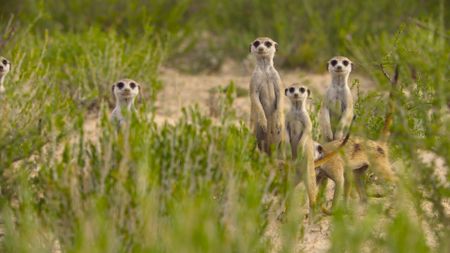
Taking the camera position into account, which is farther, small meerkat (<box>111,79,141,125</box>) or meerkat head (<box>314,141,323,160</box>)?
small meerkat (<box>111,79,141,125</box>)

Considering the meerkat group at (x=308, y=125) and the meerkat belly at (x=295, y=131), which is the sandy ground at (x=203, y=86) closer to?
the meerkat group at (x=308, y=125)

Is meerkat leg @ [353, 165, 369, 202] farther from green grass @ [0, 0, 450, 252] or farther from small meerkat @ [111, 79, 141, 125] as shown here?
small meerkat @ [111, 79, 141, 125]

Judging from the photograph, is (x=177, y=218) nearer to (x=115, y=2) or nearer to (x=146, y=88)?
(x=146, y=88)

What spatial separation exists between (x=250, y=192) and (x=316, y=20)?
6391 mm

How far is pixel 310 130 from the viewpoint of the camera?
459cm

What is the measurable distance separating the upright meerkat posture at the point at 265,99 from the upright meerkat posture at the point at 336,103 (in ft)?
0.83

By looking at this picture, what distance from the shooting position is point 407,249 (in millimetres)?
2838

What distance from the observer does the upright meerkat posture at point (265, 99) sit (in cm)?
479

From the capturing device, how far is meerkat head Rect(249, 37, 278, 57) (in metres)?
4.93

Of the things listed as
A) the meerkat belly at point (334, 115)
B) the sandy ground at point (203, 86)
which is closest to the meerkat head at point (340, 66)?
the meerkat belly at point (334, 115)

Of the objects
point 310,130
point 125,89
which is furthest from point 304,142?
point 125,89

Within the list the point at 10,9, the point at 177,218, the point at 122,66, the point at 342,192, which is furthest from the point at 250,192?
the point at 10,9

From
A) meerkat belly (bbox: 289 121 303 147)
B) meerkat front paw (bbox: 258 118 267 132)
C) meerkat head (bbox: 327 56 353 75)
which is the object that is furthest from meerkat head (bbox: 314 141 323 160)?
meerkat head (bbox: 327 56 353 75)

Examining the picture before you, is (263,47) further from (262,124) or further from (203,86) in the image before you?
(203,86)
